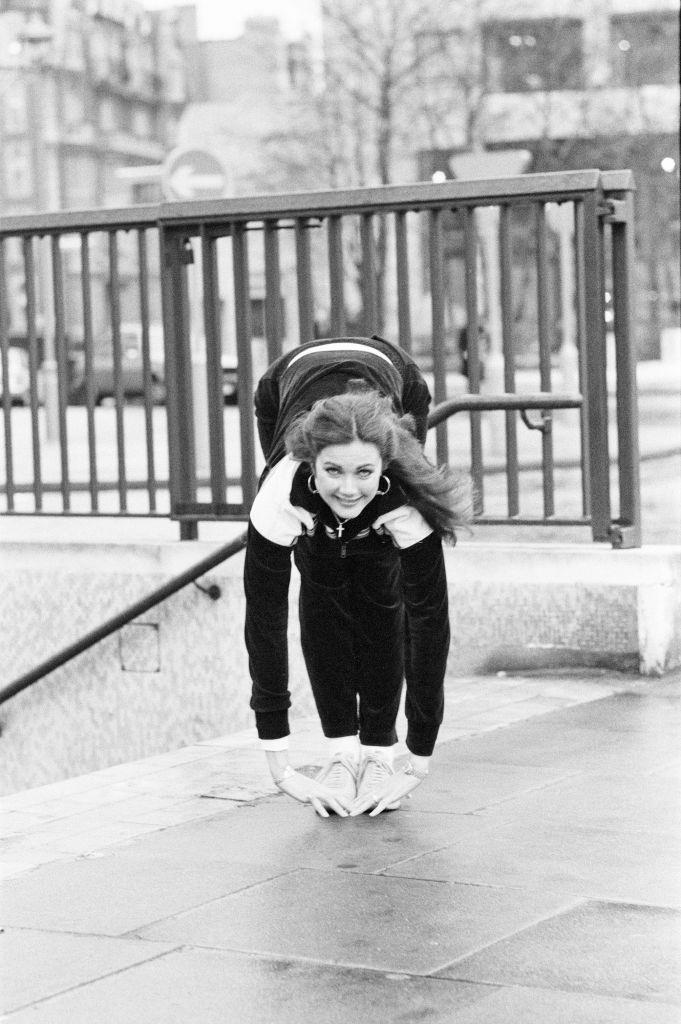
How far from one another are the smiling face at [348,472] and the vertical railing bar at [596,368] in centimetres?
248

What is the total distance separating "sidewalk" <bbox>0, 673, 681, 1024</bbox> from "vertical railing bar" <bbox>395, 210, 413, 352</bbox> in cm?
198

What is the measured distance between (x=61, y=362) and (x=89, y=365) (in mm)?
137

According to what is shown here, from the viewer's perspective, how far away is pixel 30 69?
2488cm

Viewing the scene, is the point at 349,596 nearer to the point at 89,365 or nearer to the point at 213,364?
the point at 213,364

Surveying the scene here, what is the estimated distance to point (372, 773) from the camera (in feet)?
15.6

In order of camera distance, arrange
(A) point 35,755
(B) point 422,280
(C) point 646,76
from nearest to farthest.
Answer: (A) point 35,755, (B) point 422,280, (C) point 646,76

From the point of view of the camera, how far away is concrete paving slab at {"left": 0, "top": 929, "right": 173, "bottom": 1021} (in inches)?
129

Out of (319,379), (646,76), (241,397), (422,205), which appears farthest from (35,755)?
(646,76)

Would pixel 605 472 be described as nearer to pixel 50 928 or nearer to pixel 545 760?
pixel 545 760

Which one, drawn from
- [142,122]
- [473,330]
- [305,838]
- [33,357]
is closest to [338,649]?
[305,838]

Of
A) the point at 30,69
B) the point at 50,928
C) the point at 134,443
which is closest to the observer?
the point at 50,928

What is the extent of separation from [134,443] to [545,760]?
5.17m

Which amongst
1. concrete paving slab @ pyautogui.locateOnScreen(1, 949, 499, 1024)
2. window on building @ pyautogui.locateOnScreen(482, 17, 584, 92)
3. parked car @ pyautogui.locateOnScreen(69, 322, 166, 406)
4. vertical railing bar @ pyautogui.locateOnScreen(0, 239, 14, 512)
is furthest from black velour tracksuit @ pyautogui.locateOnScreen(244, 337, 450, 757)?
window on building @ pyautogui.locateOnScreen(482, 17, 584, 92)

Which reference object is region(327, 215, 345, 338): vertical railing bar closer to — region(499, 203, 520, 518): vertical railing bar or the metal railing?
the metal railing
